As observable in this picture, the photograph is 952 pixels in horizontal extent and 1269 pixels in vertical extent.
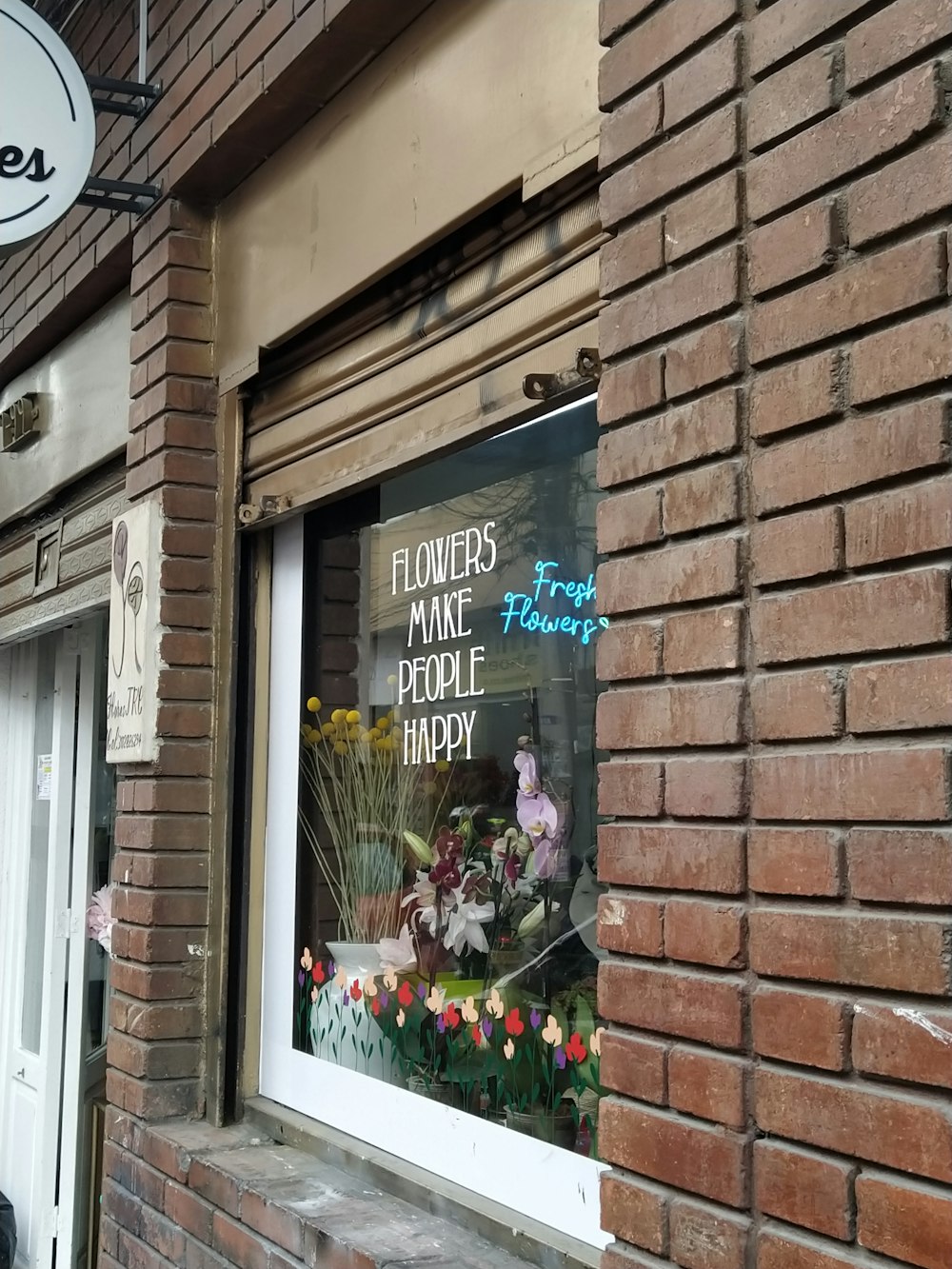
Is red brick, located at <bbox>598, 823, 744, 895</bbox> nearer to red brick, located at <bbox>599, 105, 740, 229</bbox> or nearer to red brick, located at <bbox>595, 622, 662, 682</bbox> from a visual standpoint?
red brick, located at <bbox>595, 622, 662, 682</bbox>

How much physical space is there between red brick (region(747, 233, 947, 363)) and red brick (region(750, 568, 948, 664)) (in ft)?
0.99

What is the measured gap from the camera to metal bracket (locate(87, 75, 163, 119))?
152 inches

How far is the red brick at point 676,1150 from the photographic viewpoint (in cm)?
162

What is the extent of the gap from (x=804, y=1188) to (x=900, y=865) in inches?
15.4

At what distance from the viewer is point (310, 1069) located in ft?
10.8

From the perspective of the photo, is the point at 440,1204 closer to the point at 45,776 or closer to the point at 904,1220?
the point at 904,1220

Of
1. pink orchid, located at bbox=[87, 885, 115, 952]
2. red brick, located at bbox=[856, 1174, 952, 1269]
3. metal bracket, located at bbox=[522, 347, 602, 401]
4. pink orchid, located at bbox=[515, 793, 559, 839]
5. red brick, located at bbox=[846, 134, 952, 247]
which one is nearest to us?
red brick, located at bbox=[856, 1174, 952, 1269]

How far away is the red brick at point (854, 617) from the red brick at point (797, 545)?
0.08 ft

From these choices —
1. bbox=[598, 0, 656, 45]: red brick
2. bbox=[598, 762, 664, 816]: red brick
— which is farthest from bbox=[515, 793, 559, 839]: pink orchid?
bbox=[598, 0, 656, 45]: red brick

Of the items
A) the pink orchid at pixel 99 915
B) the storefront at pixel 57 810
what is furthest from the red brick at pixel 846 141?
the pink orchid at pixel 99 915

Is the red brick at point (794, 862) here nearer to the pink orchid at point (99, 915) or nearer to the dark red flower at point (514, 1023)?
the dark red flower at point (514, 1023)

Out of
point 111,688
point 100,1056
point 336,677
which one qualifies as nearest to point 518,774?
point 336,677

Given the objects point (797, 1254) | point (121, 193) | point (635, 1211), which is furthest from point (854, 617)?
point (121, 193)

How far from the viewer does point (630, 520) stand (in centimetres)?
188
